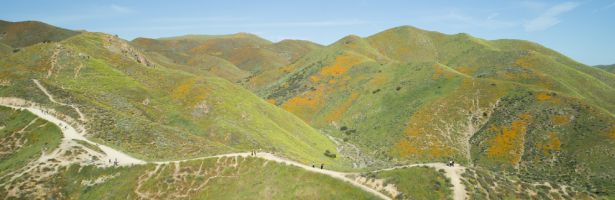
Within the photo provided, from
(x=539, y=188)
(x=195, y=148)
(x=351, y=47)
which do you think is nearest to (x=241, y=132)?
(x=195, y=148)

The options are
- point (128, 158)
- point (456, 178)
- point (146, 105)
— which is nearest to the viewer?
point (456, 178)

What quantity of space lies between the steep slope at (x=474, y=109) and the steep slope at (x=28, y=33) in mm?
143213

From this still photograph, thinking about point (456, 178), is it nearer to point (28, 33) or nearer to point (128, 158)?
point (128, 158)

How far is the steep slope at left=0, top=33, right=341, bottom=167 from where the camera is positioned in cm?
3562

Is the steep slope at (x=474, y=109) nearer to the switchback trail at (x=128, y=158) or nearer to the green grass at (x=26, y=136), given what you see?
the switchback trail at (x=128, y=158)

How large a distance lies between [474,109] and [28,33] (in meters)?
238

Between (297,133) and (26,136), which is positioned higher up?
(26,136)

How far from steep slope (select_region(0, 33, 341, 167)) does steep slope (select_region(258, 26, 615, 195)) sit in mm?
20498

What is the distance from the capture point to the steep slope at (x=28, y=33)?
5700 inches

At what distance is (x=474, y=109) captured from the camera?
6262cm

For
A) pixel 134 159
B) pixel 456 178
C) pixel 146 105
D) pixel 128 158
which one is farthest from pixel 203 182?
pixel 146 105

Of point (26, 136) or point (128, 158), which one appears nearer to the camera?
point (128, 158)

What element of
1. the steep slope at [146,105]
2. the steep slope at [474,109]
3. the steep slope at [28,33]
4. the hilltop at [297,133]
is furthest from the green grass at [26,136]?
the steep slope at [28,33]

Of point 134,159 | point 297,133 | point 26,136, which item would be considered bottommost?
point 297,133
